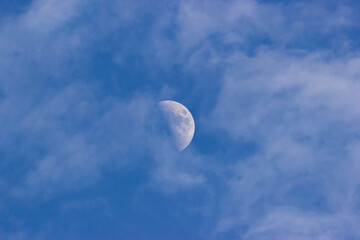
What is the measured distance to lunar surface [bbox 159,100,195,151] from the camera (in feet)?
269

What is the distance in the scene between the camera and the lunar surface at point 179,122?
82.0 meters

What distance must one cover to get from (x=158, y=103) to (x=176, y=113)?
566 cm

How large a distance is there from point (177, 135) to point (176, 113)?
5.64m

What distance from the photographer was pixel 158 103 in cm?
8538

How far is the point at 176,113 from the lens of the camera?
8338 centimetres

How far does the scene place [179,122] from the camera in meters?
82.8

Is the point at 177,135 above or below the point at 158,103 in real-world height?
below

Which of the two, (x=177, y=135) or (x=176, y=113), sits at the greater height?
(x=176, y=113)

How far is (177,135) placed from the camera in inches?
3221

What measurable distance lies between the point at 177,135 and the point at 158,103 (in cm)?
1002
